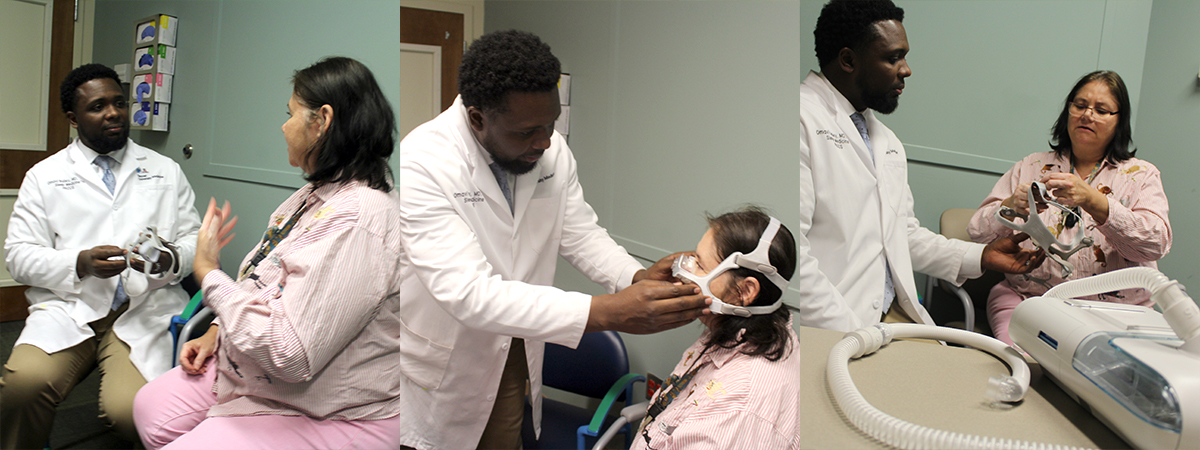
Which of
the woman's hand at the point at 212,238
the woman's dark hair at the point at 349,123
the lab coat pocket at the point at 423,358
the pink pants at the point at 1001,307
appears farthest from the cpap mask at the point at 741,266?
the woman's hand at the point at 212,238

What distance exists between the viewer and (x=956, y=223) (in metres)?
0.59

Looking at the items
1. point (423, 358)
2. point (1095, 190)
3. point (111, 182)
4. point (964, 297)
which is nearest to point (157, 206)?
point (111, 182)

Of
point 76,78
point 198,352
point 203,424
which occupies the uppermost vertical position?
point 76,78

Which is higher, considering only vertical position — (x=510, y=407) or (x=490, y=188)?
(x=490, y=188)

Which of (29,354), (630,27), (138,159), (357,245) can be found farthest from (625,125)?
(29,354)

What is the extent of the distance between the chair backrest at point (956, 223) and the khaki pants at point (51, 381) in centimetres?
92

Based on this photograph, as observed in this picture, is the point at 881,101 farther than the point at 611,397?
No

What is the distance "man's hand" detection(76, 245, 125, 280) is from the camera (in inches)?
27.5

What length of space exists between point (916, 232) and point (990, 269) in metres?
0.08

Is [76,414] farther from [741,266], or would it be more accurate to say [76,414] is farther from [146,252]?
[741,266]

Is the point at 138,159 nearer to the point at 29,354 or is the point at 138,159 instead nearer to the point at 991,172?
the point at 29,354

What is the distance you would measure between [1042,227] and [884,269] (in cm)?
15

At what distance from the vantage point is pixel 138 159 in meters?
0.73

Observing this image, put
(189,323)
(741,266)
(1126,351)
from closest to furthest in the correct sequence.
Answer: (1126,351) < (741,266) < (189,323)
